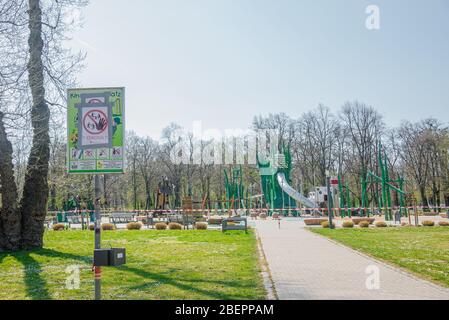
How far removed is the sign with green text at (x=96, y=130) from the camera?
6258 mm

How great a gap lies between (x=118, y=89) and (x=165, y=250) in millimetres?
10193

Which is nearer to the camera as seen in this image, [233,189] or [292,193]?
[233,189]

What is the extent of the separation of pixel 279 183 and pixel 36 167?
35.1 metres

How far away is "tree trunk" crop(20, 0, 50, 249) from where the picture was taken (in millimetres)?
A: 14641

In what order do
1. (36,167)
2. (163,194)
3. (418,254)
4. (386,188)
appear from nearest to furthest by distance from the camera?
(418,254), (36,167), (386,188), (163,194)

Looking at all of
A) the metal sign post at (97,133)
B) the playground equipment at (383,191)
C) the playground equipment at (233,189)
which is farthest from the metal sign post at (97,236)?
the playground equipment at (233,189)

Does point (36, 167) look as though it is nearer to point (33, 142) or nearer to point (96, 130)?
point (33, 142)

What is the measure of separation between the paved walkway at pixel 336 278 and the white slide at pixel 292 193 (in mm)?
31483

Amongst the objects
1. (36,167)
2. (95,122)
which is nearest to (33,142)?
(36,167)

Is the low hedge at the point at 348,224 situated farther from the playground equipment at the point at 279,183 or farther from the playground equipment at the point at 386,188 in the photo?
the playground equipment at the point at 279,183

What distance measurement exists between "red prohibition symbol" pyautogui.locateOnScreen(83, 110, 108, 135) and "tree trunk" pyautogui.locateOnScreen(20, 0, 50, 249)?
884 centimetres

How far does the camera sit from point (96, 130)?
6.27 m

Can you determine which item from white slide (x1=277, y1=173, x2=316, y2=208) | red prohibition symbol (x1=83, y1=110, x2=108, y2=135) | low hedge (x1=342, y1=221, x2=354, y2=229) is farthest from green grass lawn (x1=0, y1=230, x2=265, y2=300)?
white slide (x1=277, y1=173, x2=316, y2=208)

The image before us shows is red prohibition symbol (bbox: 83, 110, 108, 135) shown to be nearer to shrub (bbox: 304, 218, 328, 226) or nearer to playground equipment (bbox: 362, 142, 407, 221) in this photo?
shrub (bbox: 304, 218, 328, 226)
